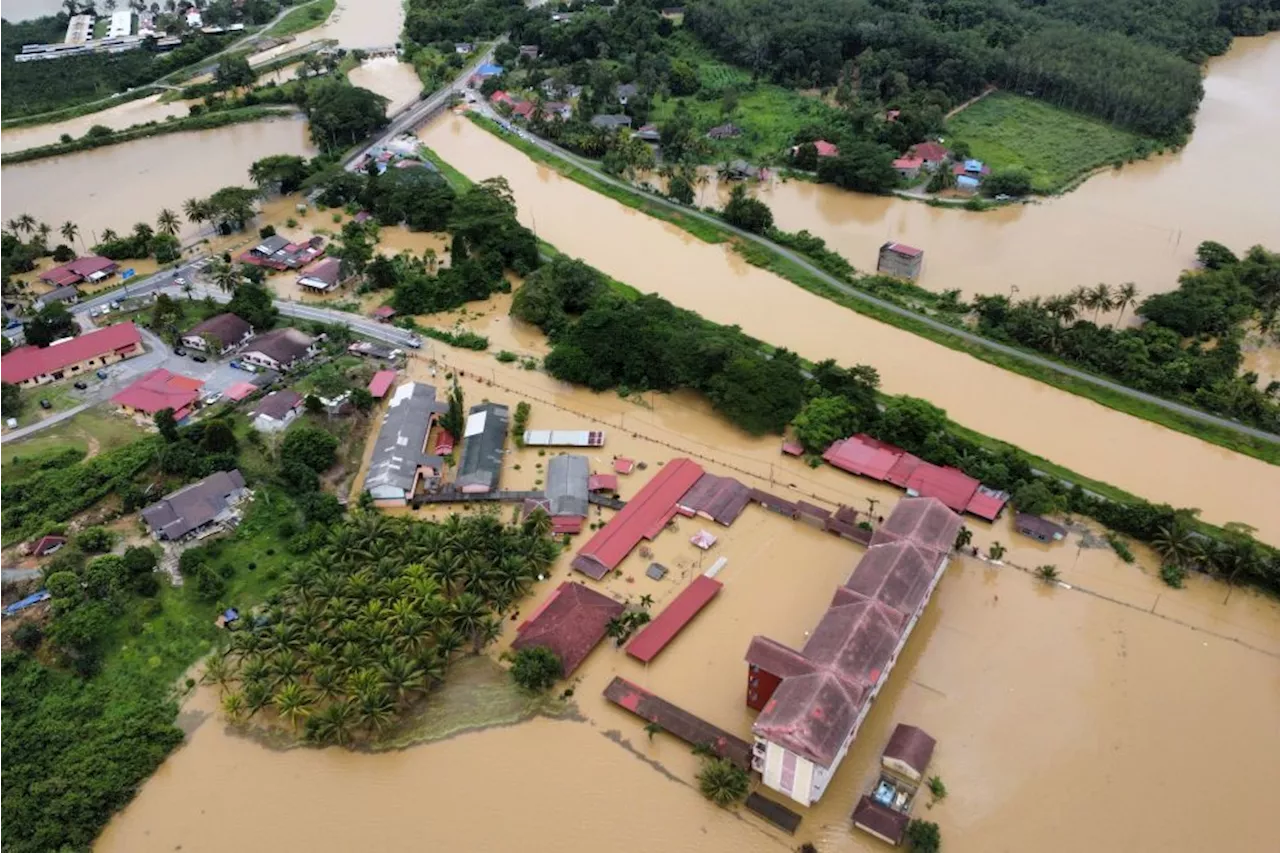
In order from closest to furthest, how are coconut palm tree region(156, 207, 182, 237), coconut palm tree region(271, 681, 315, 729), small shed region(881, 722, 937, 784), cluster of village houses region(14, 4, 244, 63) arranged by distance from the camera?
small shed region(881, 722, 937, 784) < coconut palm tree region(271, 681, 315, 729) < coconut palm tree region(156, 207, 182, 237) < cluster of village houses region(14, 4, 244, 63)

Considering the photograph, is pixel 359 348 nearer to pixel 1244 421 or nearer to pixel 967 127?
pixel 1244 421

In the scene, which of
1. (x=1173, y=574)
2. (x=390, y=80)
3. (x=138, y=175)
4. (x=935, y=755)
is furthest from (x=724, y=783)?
(x=390, y=80)

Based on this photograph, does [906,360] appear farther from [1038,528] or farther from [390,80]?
[390,80]

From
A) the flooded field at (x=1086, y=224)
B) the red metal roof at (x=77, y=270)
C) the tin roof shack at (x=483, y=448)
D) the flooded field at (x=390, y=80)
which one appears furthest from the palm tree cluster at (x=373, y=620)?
the flooded field at (x=390, y=80)

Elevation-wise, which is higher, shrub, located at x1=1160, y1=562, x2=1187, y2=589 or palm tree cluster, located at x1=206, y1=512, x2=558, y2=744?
shrub, located at x1=1160, y1=562, x2=1187, y2=589

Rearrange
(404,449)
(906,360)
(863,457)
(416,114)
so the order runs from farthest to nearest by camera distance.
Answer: (416,114)
(906,360)
(404,449)
(863,457)

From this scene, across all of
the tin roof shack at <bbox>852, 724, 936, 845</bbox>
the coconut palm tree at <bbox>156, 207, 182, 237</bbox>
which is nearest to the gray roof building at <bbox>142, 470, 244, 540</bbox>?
the tin roof shack at <bbox>852, 724, 936, 845</bbox>

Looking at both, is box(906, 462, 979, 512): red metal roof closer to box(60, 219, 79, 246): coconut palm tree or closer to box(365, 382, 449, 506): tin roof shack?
box(365, 382, 449, 506): tin roof shack
